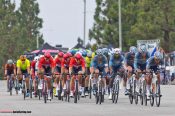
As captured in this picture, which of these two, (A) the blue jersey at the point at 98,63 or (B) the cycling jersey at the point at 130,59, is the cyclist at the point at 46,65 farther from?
(B) the cycling jersey at the point at 130,59

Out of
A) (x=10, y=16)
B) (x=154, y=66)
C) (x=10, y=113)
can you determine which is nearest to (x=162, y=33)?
(x=10, y=16)

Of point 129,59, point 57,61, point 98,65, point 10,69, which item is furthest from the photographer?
point 10,69

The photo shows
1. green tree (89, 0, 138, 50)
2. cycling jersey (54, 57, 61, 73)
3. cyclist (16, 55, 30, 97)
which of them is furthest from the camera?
green tree (89, 0, 138, 50)

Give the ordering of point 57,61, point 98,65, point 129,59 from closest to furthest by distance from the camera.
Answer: point 98,65, point 129,59, point 57,61

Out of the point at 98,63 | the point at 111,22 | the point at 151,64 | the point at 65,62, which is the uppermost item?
the point at 111,22

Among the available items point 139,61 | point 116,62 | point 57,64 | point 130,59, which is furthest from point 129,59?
point 57,64

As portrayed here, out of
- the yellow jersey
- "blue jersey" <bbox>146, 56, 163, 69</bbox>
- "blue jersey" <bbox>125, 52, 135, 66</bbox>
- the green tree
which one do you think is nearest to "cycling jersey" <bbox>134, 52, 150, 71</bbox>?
"blue jersey" <bbox>146, 56, 163, 69</bbox>

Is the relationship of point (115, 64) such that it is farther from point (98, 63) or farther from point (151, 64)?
point (151, 64)

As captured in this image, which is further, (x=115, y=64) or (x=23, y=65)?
(x=23, y=65)

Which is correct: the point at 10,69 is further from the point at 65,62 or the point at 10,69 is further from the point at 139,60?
the point at 139,60

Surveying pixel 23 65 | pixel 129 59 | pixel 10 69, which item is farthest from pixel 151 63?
pixel 10 69

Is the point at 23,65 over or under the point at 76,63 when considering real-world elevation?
over

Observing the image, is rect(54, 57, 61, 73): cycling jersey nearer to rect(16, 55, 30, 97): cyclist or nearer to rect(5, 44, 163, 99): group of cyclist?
rect(5, 44, 163, 99): group of cyclist

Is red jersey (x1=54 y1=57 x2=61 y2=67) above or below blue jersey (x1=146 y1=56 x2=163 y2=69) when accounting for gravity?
above
